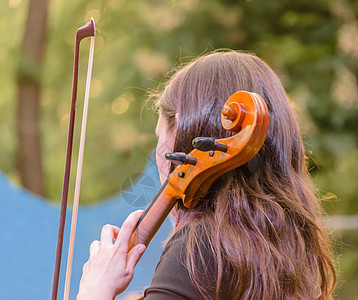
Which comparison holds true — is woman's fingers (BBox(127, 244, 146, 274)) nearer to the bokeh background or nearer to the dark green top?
the dark green top

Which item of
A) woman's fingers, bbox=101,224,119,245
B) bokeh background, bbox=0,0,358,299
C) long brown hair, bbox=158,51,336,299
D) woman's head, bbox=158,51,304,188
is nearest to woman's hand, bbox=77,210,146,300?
woman's fingers, bbox=101,224,119,245

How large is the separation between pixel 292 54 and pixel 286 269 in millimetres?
2209

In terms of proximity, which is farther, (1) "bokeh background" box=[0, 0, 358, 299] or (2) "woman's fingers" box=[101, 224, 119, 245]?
(1) "bokeh background" box=[0, 0, 358, 299]

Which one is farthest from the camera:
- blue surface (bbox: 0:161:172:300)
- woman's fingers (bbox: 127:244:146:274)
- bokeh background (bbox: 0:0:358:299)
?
bokeh background (bbox: 0:0:358:299)

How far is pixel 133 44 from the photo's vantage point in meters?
2.88

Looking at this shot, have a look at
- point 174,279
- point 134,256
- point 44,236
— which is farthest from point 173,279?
point 44,236

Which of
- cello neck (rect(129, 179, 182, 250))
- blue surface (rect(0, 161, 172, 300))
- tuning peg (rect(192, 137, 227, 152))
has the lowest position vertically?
blue surface (rect(0, 161, 172, 300))

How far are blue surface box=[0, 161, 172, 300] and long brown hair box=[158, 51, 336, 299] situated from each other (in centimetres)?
23

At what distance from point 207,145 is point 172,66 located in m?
1.96

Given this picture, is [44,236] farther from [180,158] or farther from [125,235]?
[180,158]

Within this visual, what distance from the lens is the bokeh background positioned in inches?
108

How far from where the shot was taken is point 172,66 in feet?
8.70

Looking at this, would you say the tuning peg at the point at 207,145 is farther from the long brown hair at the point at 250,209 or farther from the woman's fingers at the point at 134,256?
the woman's fingers at the point at 134,256

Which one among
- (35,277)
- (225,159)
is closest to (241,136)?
(225,159)
